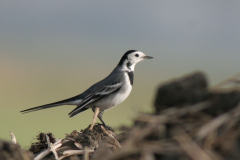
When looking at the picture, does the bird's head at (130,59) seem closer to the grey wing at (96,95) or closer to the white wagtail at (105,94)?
the white wagtail at (105,94)

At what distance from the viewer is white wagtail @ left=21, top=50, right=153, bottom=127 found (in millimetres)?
6625

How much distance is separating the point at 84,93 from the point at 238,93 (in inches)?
195

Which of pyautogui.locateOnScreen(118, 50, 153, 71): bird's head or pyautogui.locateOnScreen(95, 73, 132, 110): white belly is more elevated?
pyautogui.locateOnScreen(118, 50, 153, 71): bird's head

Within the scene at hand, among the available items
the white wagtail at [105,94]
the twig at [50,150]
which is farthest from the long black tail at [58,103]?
the twig at [50,150]

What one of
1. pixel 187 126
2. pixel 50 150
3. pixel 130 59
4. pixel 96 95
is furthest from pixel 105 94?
pixel 187 126

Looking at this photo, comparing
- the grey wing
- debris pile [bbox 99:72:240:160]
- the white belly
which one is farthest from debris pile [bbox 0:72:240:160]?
the white belly

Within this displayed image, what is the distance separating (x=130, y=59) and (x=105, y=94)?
1.24m

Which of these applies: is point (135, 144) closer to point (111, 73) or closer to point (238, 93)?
point (238, 93)

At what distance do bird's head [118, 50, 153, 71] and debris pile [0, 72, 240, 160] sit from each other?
4.78 meters

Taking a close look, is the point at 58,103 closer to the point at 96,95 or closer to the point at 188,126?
the point at 96,95

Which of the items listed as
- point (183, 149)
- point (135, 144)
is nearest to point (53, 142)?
point (135, 144)

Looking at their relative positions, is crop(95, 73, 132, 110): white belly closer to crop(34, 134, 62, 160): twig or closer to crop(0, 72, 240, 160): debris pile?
crop(34, 134, 62, 160): twig

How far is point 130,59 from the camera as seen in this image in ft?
24.4

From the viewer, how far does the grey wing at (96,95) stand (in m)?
6.46
